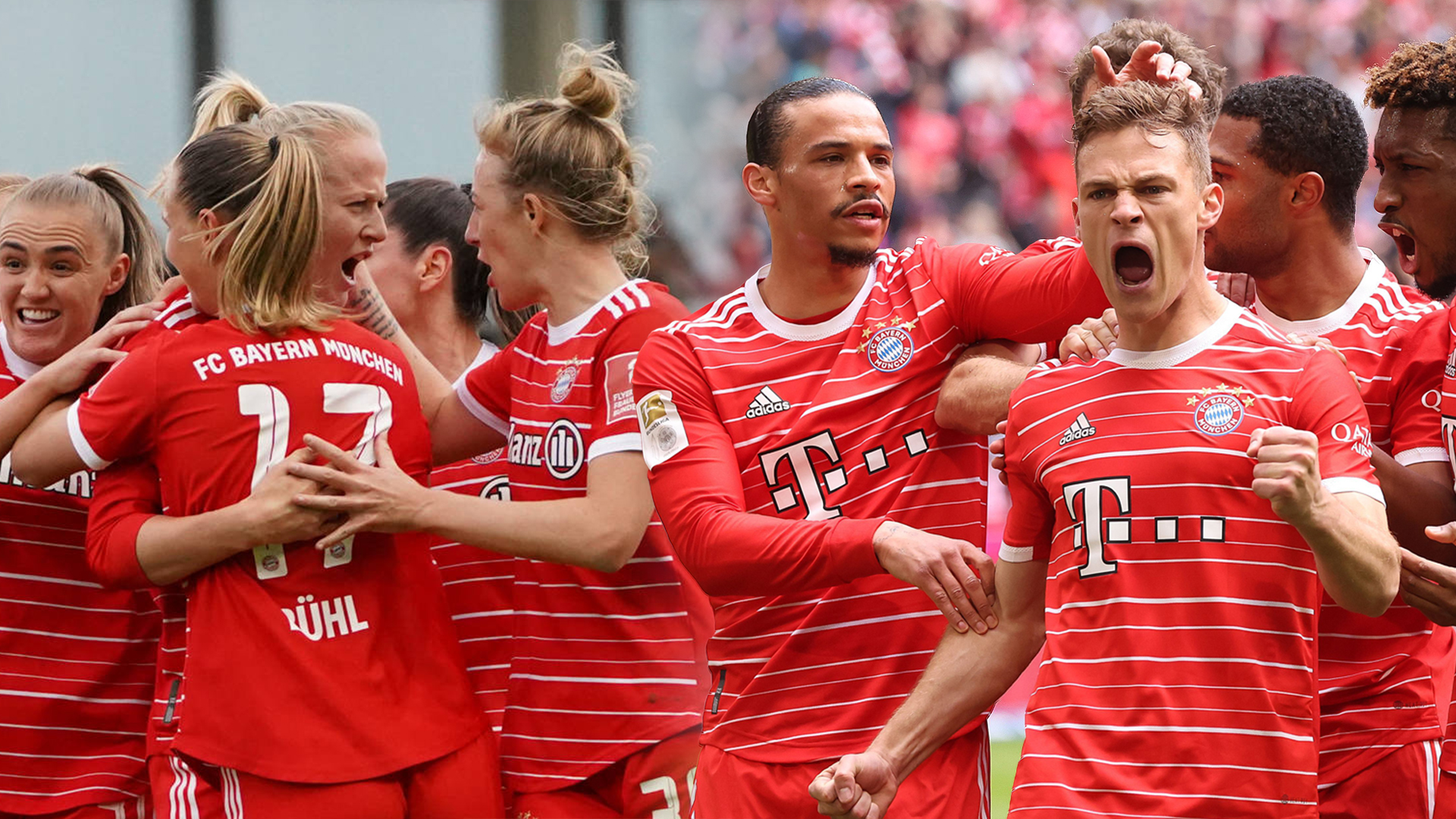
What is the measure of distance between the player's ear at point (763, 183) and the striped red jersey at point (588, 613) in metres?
0.35

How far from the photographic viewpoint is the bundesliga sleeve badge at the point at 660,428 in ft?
10.8

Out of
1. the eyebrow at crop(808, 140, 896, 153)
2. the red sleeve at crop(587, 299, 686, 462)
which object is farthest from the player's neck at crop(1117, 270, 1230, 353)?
the red sleeve at crop(587, 299, 686, 462)

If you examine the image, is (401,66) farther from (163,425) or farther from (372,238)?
(163,425)

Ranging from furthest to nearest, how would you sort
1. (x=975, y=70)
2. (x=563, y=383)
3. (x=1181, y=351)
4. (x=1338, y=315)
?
(x=975, y=70) < (x=563, y=383) < (x=1338, y=315) < (x=1181, y=351)

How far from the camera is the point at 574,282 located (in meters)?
3.79

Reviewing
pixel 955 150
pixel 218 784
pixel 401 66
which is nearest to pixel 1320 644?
pixel 218 784

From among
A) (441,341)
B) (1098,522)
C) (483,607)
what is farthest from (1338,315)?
(441,341)

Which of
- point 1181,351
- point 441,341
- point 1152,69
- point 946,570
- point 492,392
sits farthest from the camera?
point 441,341

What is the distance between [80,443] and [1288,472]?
94.6 inches

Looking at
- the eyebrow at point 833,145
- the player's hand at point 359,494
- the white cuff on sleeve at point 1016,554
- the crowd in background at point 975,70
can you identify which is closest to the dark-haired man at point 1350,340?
the white cuff on sleeve at point 1016,554

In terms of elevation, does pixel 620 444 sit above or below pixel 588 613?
above

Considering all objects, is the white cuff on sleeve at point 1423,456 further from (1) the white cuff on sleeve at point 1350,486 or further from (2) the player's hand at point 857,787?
(2) the player's hand at point 857,787

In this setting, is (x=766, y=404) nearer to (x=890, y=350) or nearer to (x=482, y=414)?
(x=890, y=350)

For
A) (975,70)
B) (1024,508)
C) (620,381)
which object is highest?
(975,70)
